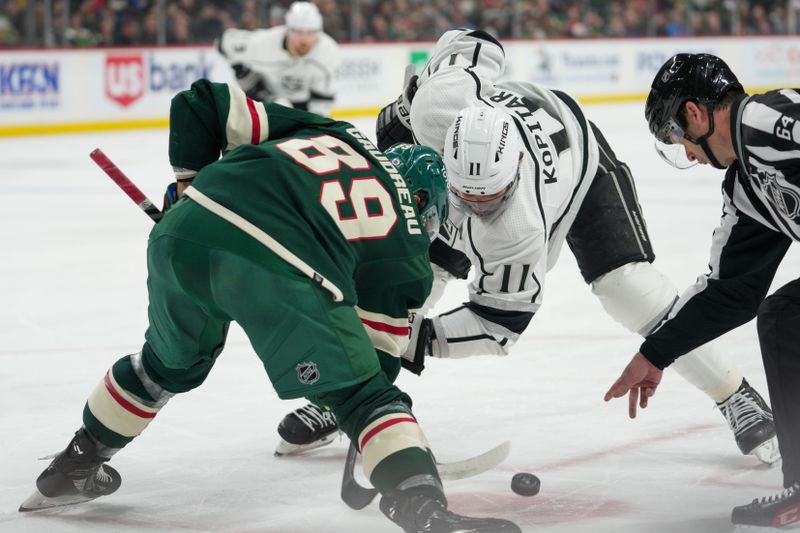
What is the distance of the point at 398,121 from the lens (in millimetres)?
3600

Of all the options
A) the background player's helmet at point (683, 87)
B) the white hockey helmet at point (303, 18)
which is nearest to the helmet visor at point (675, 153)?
the background player's helmet at point (683, 87)

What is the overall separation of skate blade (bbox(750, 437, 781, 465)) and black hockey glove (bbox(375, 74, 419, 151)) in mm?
1248

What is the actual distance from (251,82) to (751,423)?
7099 millimetres

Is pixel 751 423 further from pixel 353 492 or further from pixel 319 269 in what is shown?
pixel 319 269

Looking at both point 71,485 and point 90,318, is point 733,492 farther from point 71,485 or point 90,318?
point 90,318

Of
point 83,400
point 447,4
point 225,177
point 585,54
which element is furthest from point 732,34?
point 225,177

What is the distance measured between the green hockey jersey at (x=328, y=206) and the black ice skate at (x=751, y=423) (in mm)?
1158

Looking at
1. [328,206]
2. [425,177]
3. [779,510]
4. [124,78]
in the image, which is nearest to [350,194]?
[328,206]

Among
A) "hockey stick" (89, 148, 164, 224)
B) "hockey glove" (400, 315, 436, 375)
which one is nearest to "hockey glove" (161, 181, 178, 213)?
"hockey stick" (89, 148, 164, 224)

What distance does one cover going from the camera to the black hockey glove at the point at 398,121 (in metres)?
3.54

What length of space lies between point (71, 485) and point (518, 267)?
3.63 feet

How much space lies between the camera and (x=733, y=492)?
2922 mm

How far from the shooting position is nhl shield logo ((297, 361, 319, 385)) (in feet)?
7.25

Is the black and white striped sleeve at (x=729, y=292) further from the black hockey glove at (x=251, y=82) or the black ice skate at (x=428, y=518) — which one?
the black hockey glove at (x=251, y=82)
